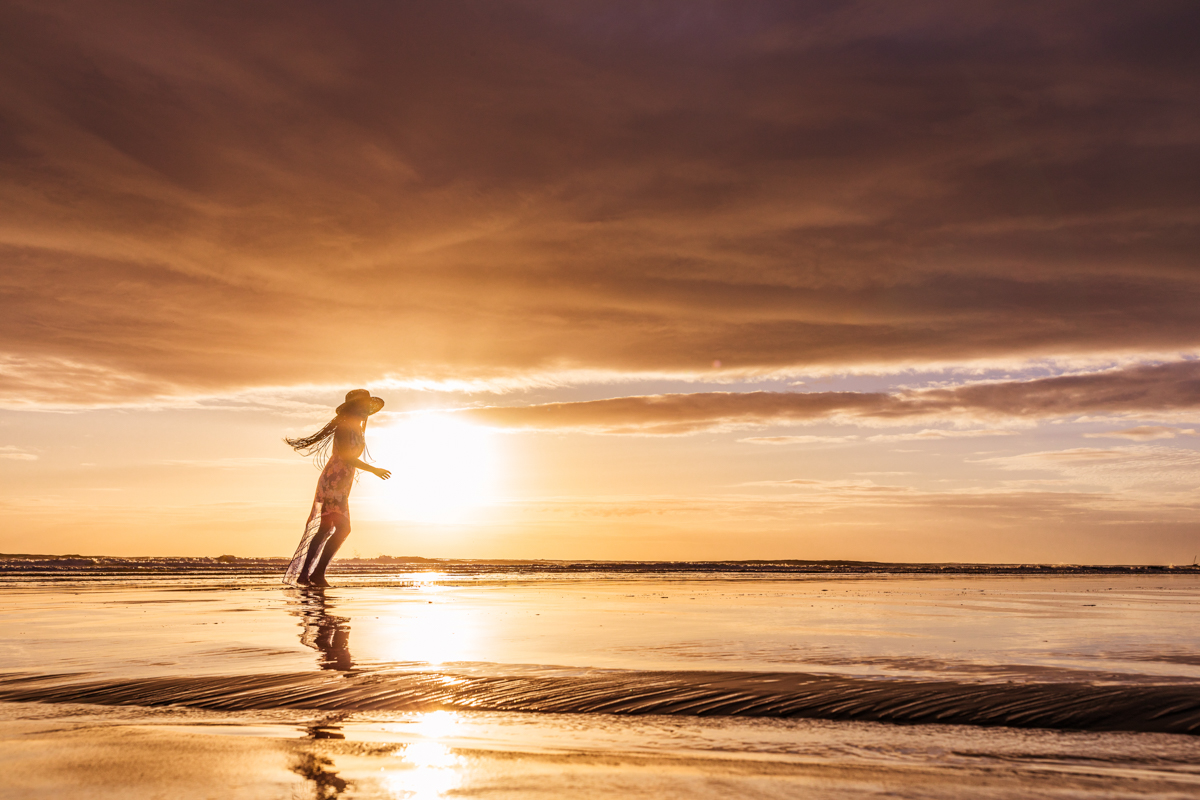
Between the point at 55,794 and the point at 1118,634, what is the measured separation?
10.9 meters

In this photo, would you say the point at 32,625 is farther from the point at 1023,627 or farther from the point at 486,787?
the point at 1023,627

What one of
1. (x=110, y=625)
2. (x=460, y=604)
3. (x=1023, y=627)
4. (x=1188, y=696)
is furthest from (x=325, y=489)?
(x=1188, y=696)

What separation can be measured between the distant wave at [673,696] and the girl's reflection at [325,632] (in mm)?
791

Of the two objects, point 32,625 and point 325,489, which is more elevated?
point 325,489

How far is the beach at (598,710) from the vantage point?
4.09 meters

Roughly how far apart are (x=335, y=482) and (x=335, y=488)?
162mm

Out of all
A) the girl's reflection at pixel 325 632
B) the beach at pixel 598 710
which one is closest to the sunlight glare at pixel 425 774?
the beach at pixel 598 710

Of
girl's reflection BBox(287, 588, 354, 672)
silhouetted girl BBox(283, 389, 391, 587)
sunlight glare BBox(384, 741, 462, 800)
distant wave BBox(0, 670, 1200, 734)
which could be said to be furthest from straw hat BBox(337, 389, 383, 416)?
sunlight glare BBox(384, 741, 462, 800)

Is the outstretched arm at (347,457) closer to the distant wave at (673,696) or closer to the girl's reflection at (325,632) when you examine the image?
the girl's reflection at (325,632)

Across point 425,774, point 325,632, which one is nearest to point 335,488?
point 325,632

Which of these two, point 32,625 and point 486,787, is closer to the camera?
point 486,787

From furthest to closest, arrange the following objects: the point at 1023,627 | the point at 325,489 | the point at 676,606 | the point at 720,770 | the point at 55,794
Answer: the point at 325,489
the point at 676,606
the point at 1023,627
the point at 720,770
the point at 55,794

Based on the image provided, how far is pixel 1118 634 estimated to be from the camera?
34.4ft

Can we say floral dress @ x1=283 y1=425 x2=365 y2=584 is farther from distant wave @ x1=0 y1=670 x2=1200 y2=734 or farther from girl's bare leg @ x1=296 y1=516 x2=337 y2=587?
distant wave @ x1=0 y1=670 x2=1200 y2=734
